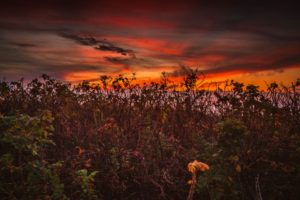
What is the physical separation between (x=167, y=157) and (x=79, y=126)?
161cm

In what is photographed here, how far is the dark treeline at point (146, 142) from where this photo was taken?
5.09m

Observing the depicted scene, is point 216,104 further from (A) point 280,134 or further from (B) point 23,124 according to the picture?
(B) point 23,124

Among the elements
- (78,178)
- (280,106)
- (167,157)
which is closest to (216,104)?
(280,106)

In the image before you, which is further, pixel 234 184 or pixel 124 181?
pixel 124 181

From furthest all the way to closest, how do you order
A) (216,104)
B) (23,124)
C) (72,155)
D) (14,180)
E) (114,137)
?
(216,104) < (114,137) < (72,155) < (14,180) < (23,124)

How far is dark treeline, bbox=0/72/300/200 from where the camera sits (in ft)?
16.7

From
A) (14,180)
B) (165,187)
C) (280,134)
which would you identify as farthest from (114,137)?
(280,134)

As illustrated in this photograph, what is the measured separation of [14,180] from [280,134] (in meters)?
3.74

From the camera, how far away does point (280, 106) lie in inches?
303

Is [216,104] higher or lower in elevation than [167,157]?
higher

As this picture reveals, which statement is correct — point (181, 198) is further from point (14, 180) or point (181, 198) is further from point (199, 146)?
point (14, 180)

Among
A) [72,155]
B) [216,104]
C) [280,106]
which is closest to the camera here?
[72,155]

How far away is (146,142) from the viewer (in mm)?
7023

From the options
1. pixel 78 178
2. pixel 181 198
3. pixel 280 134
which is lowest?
pixel 181 198
